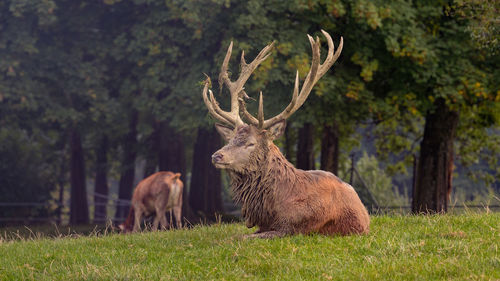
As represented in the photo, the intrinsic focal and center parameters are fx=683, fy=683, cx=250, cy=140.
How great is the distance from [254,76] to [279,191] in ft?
28.0

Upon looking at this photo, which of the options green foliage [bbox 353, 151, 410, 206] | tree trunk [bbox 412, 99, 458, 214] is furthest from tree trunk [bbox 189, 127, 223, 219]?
tree trunk [bbox 412, 99, 458, 214]

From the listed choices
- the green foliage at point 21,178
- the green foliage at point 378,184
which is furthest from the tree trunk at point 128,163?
the green foliage at point 378,184

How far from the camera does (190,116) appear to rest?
19.3 meters

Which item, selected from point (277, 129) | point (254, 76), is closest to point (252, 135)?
point (277, 129)

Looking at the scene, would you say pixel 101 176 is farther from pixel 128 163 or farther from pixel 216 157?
pixel 216 157

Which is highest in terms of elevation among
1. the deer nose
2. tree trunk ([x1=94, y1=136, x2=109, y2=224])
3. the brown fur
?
the deer nose

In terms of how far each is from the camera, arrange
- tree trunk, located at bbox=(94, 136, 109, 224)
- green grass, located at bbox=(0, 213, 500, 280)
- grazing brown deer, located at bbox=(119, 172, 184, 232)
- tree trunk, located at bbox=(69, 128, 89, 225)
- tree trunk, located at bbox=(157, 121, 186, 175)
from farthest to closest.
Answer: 1. tree trunk, located at bbox=(94, 136, 109, 224)
2. tree trunk, located at bbox=(69, 128, 89, 225)
3. tree trunk, located at bbox=(157, 121, 186, 175)
4. grazing brown deer, located at bbox=(119, 172, 184, 232)
5. green grass, located at bbox=(0, 213, 500, 280)

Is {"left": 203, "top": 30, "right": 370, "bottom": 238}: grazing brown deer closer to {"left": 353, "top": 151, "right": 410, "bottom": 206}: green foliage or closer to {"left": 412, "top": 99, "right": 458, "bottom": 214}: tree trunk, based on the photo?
{"left": 412, "top": 99, "right": 458, "bottom": 214}: tree trunk

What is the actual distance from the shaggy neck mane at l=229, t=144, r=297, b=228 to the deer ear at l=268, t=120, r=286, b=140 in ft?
0.63

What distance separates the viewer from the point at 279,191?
861cm

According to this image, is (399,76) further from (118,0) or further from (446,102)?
(118,0)

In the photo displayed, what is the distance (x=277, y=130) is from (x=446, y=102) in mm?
8841

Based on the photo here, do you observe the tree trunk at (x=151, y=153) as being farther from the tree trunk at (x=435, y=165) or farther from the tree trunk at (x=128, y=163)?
the tree trunk at (x=435, y=165)

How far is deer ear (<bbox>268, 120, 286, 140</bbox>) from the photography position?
29.0ft
